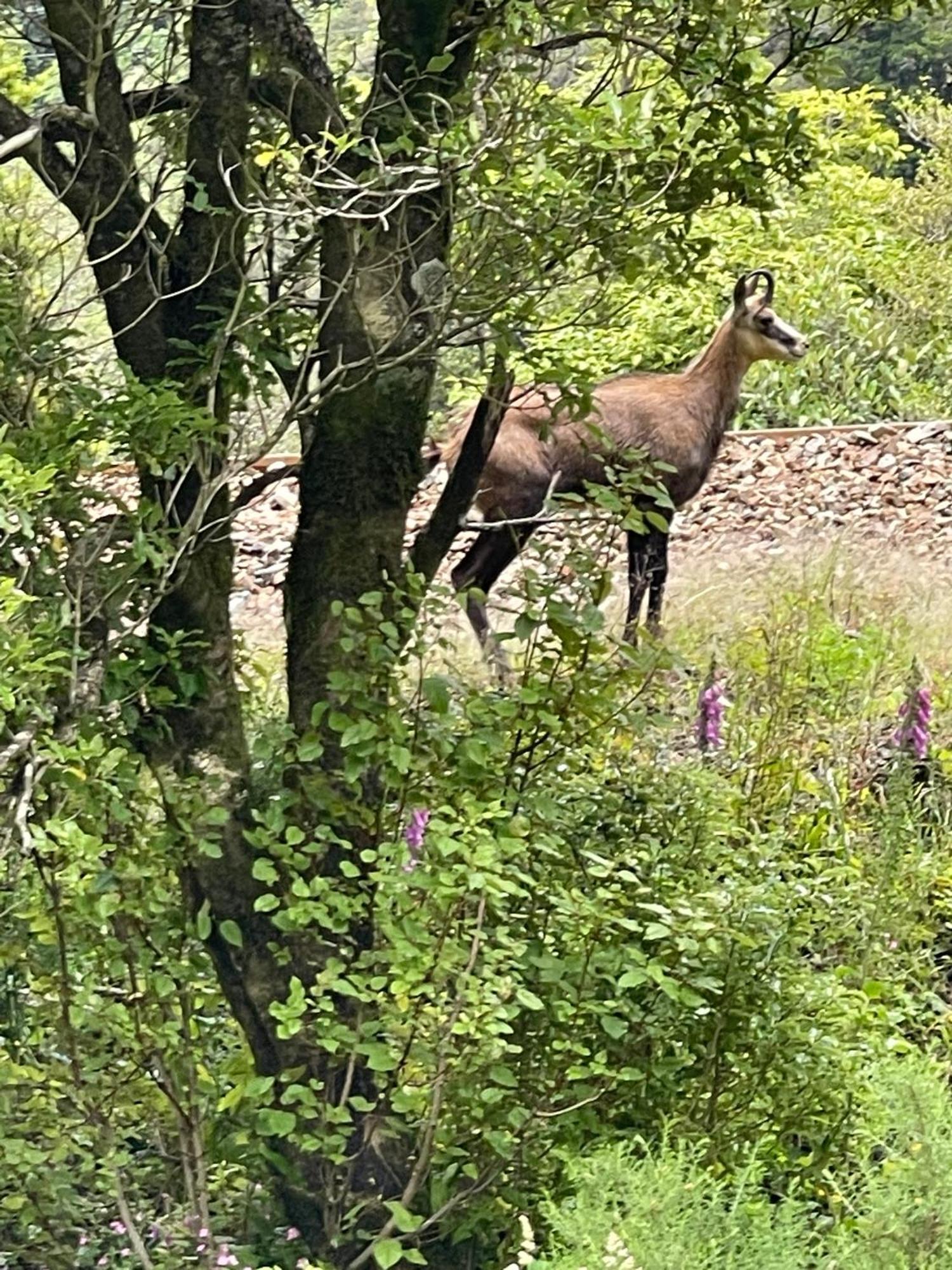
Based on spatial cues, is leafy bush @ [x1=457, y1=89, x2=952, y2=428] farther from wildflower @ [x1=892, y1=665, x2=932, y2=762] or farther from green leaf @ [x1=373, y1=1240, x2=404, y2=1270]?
green leaf @ [x1=373, y1=1240, x2=404, y2=1270]

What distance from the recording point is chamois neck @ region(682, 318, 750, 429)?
9180 mm

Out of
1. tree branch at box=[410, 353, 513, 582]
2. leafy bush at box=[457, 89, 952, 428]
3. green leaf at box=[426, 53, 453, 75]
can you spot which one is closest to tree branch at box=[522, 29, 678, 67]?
green leaf at box=[426, 53, 453, 75]

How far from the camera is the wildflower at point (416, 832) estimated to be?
322 centimetres

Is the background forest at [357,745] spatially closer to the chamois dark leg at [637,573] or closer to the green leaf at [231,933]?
the green leaf at [231,933]

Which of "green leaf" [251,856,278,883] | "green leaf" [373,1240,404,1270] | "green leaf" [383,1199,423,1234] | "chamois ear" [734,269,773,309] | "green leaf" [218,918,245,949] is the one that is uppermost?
"chamois ear" [734,269,773,309]

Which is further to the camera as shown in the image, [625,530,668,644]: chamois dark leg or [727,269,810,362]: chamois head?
[727,269,810,362]: chamois head

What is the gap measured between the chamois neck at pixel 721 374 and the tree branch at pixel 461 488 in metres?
5.48

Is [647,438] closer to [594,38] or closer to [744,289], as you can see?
[744,289]

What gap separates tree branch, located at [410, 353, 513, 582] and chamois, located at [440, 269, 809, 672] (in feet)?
11.3

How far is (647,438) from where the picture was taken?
29.2 feet

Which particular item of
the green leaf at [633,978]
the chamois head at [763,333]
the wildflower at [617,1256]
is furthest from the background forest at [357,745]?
the chamois head at [763,333]

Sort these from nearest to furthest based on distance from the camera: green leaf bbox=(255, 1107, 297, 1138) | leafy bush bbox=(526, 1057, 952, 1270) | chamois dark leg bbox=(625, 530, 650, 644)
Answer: leafy bush bbox=(526, 1057, 952, 1270) < green leaf bbox=(255, 1107, 297, 1138) < chamois dark leg bbox=(625, 530, 650, 644)

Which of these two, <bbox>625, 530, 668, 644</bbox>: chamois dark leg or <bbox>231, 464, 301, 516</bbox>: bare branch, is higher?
<bbox>231, 464, 301, 516</bbox>: bare branch

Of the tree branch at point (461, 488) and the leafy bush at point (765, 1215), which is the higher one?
the tree branch at point (461, 488)
